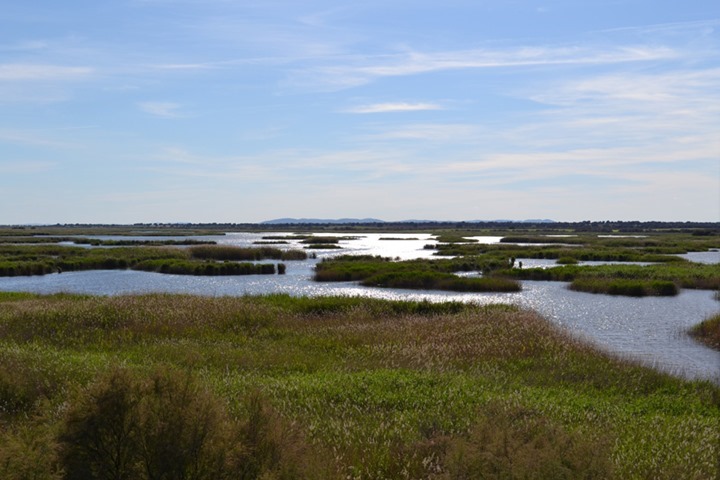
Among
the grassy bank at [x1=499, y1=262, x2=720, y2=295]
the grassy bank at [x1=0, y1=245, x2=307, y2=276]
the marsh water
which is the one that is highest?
→ the grassy bank at [x1=0, y1=245, x2=307, y2=276]

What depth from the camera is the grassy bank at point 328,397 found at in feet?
23.0

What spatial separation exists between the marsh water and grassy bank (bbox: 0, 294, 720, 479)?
10.6 feet

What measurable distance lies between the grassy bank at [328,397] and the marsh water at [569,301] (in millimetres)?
3218

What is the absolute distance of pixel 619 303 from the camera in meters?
34.8

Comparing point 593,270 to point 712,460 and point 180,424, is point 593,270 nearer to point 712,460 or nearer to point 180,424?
point 712,460

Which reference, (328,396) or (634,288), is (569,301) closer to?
(634,288)

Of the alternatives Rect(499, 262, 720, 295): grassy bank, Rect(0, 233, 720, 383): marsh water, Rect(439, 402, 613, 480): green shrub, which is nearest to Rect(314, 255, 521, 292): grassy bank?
Rect(0, 233, 720, 383): marsh water

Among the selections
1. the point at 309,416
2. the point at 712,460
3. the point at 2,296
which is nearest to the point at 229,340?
the point at 309,416

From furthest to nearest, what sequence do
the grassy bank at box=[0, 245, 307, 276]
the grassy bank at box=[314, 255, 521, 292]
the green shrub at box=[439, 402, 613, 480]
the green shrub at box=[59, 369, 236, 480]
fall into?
the grassy bank at box=[0, 245, 307, 276] → the grassy bank at box=[314, 255, 521, 292] → the green shrub at box=[59, 369, 236, 480] → the green shrub at box=[439, 402, 613, 480]

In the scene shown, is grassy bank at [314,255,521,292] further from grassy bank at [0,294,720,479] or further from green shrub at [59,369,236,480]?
green shrub at [59,369,236,480]

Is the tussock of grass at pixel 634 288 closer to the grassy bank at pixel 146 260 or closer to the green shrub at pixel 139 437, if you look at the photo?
the grassy bank at pixel 146 260

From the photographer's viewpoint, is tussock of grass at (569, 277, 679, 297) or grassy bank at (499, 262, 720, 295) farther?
grassy bank at (499, 262, 720, 295)

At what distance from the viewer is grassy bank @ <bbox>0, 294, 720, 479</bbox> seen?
7.01m

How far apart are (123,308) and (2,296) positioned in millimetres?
12129
